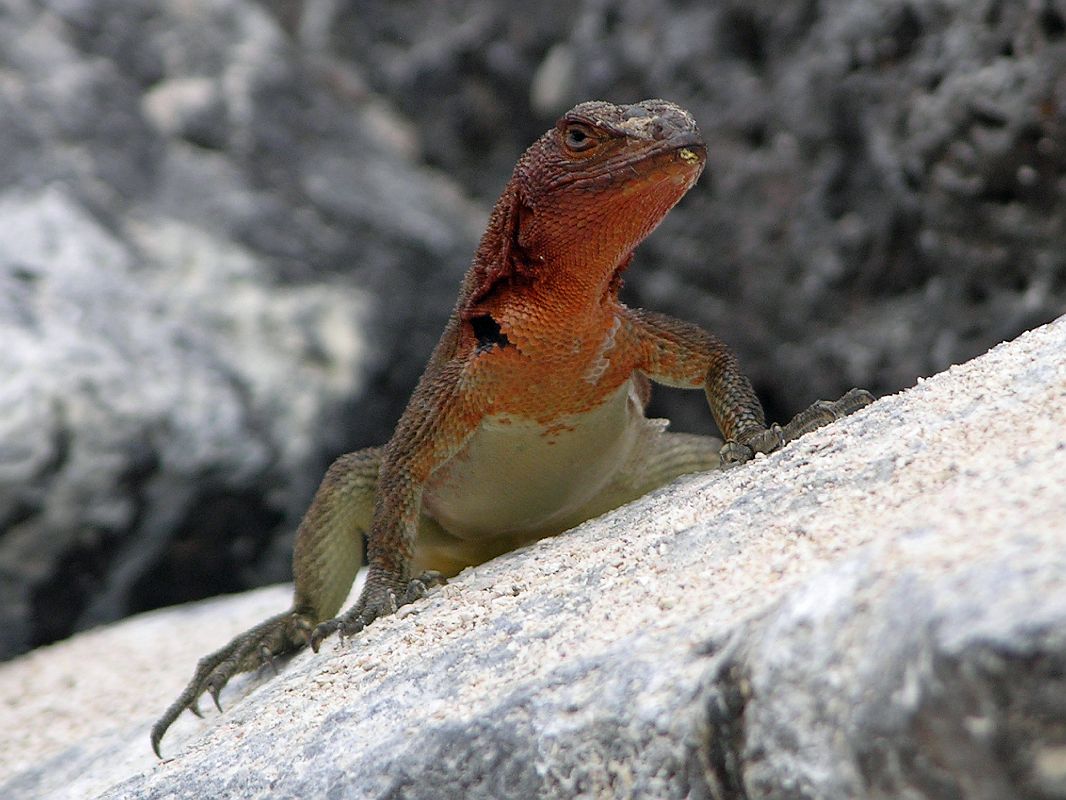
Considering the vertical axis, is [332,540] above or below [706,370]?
below

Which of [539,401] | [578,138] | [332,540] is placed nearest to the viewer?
[578,138]

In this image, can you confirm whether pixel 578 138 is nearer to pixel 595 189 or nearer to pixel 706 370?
pixel 595 189

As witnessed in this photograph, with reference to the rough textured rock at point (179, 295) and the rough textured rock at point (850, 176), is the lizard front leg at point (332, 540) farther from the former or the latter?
the rough textured rock at point (850, 176)

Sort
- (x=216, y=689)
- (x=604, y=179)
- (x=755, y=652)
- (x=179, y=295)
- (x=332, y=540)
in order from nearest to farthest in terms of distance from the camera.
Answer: (x=755, y=652), (x=604, y=179), (x=216, y=689), (x=332, y=540), (x=179, y=295)

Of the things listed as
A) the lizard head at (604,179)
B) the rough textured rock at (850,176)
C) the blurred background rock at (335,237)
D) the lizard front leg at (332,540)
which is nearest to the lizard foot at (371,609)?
the lizard front leg at (332,540)

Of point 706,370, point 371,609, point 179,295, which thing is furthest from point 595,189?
point 179,295

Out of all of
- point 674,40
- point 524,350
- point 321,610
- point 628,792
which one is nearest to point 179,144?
point 674,40

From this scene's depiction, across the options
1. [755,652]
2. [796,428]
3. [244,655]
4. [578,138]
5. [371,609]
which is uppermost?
[578,138]
